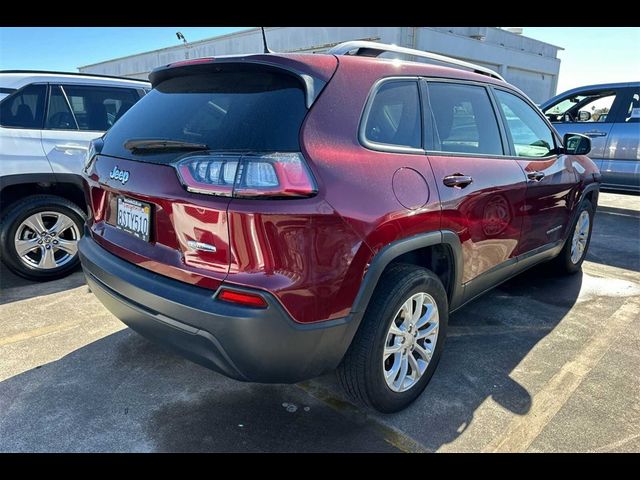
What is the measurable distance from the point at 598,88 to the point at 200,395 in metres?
8.31

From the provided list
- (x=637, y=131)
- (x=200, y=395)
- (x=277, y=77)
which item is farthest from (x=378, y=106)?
(x=637, y=131)

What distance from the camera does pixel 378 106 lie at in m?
2.21

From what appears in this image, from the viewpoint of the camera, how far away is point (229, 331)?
1.77 meters

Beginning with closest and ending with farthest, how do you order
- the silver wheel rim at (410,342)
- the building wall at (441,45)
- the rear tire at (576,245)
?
the silver wheel rim at (410,342) < the rear tire at (576,245) < the building wall at (441,45)

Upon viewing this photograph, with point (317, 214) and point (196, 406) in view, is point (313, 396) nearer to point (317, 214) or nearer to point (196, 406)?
point (196, 406)

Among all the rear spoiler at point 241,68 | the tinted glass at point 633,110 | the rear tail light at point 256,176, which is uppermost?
the rear spoiler at point 241,68

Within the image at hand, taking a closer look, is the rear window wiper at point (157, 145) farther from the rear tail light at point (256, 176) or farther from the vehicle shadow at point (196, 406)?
the vehicle shadow at point (196, 406)

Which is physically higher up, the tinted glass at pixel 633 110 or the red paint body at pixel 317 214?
the red paint body at pixel 317 214

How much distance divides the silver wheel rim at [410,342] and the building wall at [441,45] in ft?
45.7

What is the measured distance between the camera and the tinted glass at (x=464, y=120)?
8.43ft

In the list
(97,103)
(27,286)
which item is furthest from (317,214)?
(97,103)

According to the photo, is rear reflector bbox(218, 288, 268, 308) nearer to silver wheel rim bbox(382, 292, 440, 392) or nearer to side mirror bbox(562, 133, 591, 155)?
A: silver wheel rim bbox(382, 292, 440, 392)

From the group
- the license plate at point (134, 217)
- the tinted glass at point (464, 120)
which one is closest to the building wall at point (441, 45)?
the tinted glass at point (464, 120)
